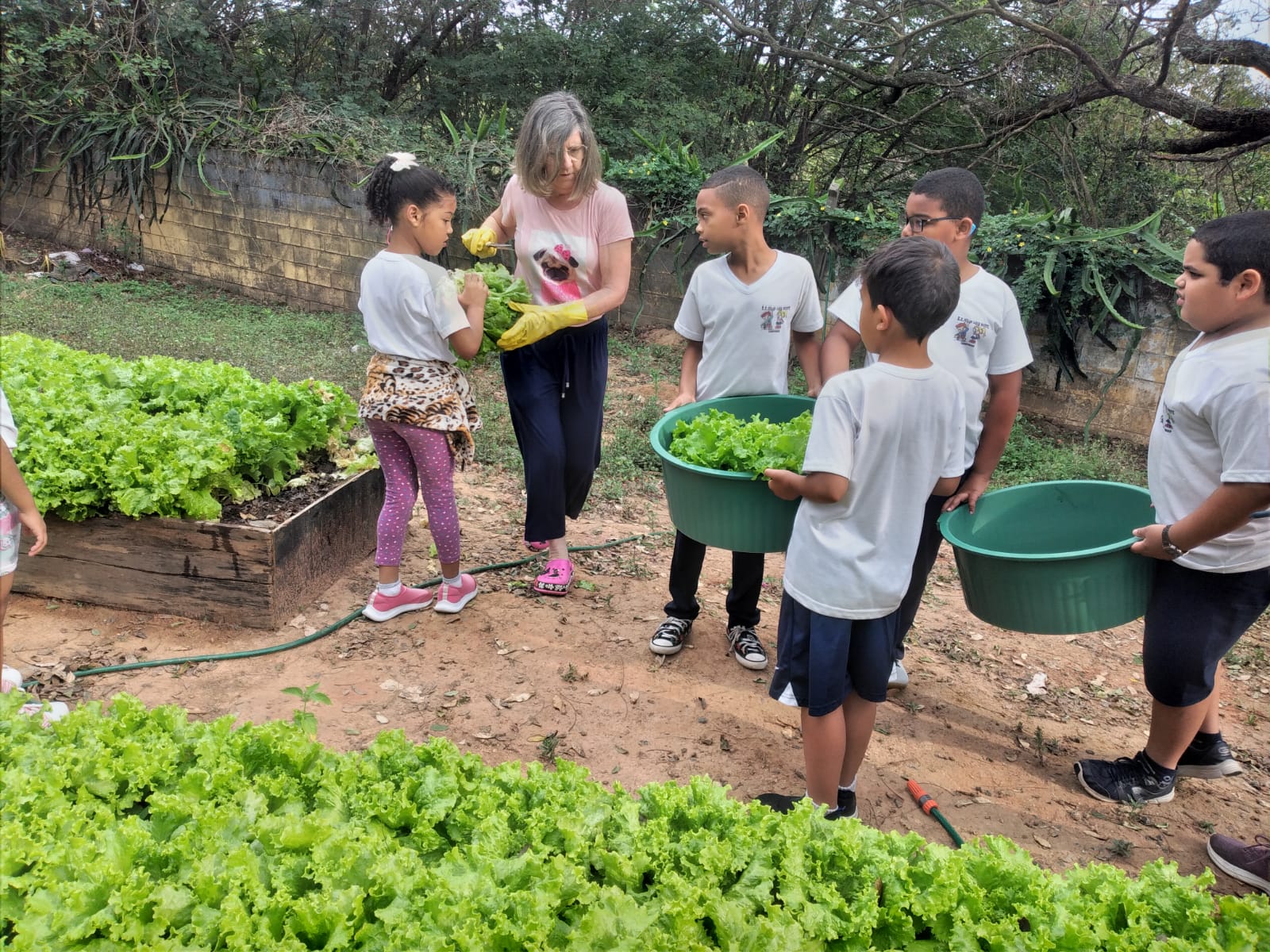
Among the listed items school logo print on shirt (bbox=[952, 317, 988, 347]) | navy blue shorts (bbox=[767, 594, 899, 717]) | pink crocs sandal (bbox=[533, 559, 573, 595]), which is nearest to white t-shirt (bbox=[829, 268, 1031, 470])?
school logo print on shirt (bbox=[952, 317, 988, 347])

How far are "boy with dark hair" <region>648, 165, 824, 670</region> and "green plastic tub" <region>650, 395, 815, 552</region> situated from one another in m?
0.51

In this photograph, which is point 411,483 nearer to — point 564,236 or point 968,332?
point 564,236

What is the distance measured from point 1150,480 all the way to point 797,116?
9699mm

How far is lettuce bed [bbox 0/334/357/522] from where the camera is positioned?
11.7 feet

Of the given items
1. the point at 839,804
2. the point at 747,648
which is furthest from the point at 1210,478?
the point at 747,648

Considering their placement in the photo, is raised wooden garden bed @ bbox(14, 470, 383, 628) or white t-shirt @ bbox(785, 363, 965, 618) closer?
white t-shirt @ bbox(785, 363, 965, 618)

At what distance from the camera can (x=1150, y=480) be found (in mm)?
2658

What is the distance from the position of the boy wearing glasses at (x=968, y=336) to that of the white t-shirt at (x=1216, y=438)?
48 centimetres

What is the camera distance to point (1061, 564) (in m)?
2.51

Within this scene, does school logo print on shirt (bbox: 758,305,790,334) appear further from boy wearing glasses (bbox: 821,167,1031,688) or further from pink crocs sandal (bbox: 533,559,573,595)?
pink crocs sandal (bbox: 533,559,573,595)

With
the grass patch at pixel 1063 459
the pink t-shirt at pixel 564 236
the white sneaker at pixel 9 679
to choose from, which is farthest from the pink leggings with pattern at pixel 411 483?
the grass patch at pixel 1063 459

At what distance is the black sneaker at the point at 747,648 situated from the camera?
12.0 ft

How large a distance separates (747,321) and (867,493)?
1.16 metres

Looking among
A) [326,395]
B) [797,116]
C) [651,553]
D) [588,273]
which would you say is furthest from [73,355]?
[797,116]
